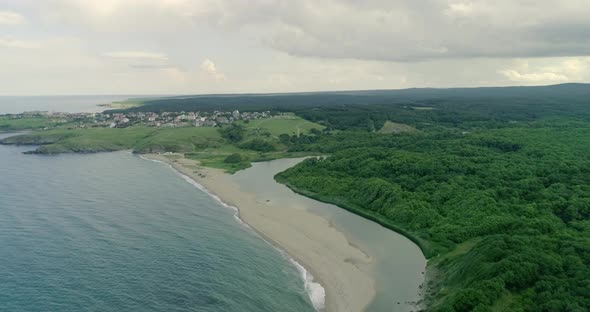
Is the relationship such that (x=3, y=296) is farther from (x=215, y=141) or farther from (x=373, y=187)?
(x=215, y=141)

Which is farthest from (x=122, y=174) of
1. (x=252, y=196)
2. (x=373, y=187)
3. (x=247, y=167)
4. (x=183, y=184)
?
(x=373, y=187)

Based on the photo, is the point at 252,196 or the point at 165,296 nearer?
the point at 165,296

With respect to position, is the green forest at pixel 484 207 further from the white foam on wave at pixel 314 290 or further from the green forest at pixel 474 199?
the white foam on wave at pixel 314 290

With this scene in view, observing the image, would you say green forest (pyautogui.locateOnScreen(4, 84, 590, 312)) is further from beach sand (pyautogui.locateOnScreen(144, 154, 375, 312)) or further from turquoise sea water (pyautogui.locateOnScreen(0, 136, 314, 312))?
turquoise sea water (pyautogui.locateOnScreen(0, 136, 314, 312))

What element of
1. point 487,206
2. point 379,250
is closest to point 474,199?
point 487,206

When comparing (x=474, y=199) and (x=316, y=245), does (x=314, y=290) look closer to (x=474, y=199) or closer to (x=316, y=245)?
(x=316, y=245)

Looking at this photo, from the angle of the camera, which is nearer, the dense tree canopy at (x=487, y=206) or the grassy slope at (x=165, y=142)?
the dense tree canopy at (x=487, y=206)

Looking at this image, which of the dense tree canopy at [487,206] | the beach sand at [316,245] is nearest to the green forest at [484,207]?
the dense tree canopy at [487,206]
